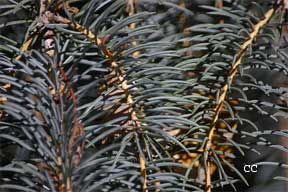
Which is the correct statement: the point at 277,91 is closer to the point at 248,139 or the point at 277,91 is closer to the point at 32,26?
the point at 248,139

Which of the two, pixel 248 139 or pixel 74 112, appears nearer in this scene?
pixel 74 112

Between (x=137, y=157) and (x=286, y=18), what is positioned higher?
(x=286, y=18)

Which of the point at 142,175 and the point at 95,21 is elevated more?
the point at 95,21

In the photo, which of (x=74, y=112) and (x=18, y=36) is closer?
(x=74, y=112)

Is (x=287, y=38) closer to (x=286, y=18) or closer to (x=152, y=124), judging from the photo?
(x=286, y=18)

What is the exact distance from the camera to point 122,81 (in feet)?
1.21

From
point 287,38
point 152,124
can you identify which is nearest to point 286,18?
point 287,38

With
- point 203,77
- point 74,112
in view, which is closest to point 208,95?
point 203,77

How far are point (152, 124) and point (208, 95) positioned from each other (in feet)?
0.22

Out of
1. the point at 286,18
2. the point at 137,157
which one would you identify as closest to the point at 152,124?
the point at 137,157

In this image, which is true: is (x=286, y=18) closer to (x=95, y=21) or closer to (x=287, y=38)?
(x=287, y=38)

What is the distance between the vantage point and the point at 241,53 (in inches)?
15.5

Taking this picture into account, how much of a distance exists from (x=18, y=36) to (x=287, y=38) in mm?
243

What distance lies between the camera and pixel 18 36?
44cm
